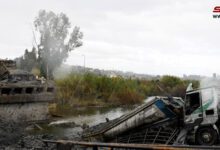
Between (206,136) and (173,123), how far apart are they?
5.85 feet

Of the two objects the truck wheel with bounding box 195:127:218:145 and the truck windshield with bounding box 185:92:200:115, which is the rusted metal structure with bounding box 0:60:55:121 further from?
the truck wheel with bounding box 195:127:218:145

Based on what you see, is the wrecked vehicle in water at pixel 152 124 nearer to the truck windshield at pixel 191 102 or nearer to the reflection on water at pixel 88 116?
the truck windshield at pixel 191 102

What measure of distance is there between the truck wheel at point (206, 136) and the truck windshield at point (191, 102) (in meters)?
0.97

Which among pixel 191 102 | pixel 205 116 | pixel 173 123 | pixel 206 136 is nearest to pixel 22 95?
pixel 173 123

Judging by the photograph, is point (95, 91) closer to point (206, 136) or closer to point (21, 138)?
point (21, 138)

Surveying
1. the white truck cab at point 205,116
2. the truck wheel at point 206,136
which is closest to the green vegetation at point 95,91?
the white truck cab at point 205,116

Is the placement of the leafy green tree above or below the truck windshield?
above

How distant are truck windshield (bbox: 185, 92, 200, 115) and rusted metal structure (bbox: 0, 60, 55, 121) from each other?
13.8 m

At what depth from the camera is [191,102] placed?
45.1ft

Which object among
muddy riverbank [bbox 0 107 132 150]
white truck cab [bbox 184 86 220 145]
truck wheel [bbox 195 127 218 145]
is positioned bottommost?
muddy riverbank [bbox 0 107 132 150]

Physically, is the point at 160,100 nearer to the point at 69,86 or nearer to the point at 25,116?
the point at 25,116

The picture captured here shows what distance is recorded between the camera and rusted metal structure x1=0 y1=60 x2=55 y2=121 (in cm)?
2375

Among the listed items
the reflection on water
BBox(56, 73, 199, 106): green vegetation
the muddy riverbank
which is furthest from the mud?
BBox(56, 73, 199, 106): green vegetation

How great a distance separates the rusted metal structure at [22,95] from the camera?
23750 millimetres
